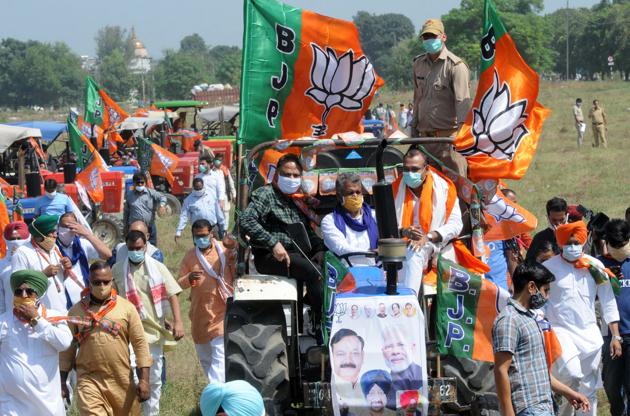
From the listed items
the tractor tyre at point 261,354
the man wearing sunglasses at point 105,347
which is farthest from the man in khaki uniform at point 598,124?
the man wearing sunglasses at point 105,347

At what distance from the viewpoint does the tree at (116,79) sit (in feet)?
520

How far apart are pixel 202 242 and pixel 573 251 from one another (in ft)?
11.4

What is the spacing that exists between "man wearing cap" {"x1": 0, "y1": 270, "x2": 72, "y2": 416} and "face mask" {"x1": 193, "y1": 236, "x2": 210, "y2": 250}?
110 inches

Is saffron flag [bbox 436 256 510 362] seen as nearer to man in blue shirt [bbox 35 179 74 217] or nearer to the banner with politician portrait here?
the banner with politician portrait

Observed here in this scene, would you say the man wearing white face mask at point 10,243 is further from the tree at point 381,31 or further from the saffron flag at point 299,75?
the tree at point 381,31

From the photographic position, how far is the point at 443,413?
8.13 m

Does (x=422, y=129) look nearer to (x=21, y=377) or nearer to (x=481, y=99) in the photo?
(x=481, y=99)

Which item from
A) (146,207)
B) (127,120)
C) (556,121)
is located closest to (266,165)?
(146,207)

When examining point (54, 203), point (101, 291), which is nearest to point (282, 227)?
point (101, 291)

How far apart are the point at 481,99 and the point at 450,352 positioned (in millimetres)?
2392

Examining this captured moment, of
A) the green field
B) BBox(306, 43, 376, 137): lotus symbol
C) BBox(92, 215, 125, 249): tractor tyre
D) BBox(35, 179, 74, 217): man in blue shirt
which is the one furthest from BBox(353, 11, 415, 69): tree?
BBox(306, 43, 376, 137): lotus symbol

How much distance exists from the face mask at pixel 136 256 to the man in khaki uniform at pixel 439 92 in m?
2.54

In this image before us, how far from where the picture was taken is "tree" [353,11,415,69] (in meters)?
181

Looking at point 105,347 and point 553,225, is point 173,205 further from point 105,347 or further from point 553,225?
point 105,347
